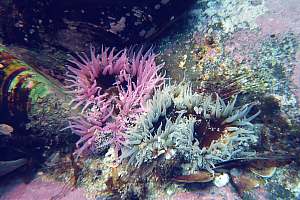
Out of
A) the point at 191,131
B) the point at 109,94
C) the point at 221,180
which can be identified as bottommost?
the point at 221,180

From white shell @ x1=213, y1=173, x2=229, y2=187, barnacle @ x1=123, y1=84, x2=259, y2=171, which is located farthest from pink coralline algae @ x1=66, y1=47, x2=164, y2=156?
white shell @ x1=213, y1=173, x2=229, y2=187

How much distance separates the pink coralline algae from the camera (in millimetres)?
2621

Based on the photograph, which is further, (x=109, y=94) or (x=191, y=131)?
(x=109, y=94)

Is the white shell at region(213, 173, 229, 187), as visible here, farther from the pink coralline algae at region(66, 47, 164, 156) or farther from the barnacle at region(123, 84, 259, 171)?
the pink coralline algae at region(66, 47, 164, 156)

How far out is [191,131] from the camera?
2.42 m

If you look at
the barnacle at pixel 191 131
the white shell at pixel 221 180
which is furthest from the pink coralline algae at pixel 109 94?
the white shell at pixel 221 180

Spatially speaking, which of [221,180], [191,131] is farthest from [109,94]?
[221,180]

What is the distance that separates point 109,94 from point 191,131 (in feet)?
2.75

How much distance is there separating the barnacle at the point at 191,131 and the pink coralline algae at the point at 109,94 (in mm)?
139

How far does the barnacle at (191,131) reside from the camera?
7.99 ft

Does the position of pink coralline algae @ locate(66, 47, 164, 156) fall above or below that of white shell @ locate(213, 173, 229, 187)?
above

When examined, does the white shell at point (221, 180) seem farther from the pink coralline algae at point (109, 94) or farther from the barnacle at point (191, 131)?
the pink coralline algae at point (109, 94)

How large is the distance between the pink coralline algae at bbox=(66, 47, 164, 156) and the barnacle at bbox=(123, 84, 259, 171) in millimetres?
139

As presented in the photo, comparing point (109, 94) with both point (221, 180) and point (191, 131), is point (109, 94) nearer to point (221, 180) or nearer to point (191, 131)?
point (191, 131)
